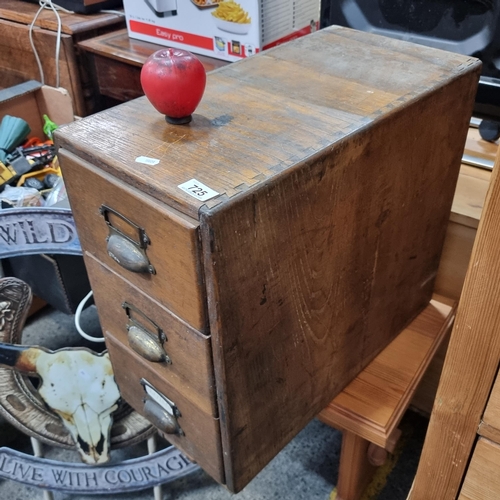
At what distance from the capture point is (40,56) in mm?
1337

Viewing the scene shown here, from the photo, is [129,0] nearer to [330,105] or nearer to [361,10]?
[361,10]

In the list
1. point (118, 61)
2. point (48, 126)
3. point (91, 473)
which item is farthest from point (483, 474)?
point (48, 126)

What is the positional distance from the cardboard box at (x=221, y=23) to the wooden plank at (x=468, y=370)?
0.66m

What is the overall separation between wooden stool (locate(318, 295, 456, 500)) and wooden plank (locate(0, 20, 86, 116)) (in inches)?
37.4

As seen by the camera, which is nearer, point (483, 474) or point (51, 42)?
point (483, 474)

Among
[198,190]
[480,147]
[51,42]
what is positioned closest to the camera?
[198,190]

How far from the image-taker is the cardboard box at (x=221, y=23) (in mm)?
979

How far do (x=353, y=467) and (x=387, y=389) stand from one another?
0.74 ft

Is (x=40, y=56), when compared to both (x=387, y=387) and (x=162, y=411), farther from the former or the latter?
(x=387, y=387)

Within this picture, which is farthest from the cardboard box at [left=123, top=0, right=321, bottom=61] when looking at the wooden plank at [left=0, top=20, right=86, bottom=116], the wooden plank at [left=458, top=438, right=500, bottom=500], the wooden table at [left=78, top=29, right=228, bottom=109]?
the wooden plank at [left=458, top=438, right=500, bottom=500]

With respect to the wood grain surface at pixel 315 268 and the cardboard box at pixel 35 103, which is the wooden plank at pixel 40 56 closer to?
the cardboard box at pixel 35 103

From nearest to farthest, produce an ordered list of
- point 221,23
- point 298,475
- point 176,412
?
point 176,412, point 221,23, point 298,475

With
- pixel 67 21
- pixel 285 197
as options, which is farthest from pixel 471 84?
pixel 67 21

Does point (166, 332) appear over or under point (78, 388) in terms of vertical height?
over
